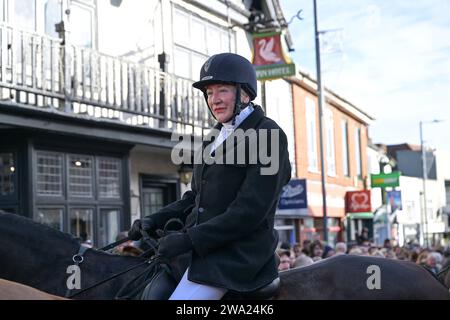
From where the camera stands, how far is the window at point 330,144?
2861 cm

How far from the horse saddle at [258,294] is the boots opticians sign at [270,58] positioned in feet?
44.2

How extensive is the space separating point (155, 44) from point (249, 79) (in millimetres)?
11583

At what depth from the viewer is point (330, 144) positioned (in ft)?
95.1

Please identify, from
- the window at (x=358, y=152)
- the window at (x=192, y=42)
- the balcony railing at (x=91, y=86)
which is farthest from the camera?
the window at (x=358, y=152)

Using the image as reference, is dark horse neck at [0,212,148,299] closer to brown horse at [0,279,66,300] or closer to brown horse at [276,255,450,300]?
brown horse at [276,255,450,300]

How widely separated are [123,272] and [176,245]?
2.05 ft

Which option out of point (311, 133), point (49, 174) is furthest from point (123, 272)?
point (311, 133)

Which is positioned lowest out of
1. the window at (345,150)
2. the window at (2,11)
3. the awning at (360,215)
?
the awning at (360,215)

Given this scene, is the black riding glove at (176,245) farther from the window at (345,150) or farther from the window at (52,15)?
the window at (345,150)

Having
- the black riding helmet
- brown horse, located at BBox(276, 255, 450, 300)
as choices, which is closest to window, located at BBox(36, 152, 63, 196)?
brown horse, located at BBox(276, 255, 450, 300)

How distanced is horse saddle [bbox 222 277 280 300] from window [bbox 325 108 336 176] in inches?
934

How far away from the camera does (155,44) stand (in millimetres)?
16203

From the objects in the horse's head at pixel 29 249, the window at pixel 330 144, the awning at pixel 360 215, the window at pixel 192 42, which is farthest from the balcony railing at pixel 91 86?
the awning at pixel 360 215

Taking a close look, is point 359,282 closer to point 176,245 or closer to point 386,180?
point 176,245
